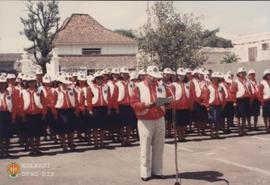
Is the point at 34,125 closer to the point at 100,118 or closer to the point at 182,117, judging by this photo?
the point at 100,118

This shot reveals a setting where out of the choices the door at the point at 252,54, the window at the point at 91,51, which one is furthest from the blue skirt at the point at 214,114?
the window at the point at 91,51

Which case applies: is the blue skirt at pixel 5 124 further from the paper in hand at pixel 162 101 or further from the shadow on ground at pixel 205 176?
the paper in hand at pixel 162 101

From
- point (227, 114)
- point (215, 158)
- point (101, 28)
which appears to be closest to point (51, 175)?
point (215, 158)

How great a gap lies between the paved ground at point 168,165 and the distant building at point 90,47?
29.3 metres

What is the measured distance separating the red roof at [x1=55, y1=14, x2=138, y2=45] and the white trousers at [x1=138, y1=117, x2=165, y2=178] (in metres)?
34.4

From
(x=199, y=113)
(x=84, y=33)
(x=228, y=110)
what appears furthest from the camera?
(x=84, y=33)

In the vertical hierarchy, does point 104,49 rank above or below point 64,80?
above

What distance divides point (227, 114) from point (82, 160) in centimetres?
516

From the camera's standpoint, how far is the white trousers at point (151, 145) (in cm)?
869

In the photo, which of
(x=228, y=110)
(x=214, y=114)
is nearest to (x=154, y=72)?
(x=214, y=114)

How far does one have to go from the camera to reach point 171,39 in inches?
1011

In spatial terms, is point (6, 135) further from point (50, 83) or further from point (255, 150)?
point (255, 150)

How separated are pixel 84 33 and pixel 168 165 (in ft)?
116

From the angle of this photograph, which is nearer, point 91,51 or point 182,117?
point 182,117
